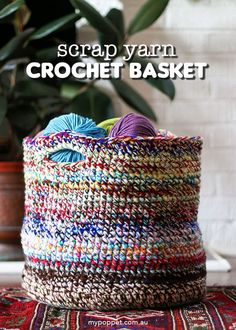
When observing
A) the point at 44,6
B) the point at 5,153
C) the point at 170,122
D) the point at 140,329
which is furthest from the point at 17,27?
the point at 140,329

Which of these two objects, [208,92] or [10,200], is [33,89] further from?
[208,92]

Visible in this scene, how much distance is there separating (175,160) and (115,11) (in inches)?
41.5

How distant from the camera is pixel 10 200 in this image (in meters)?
1.63

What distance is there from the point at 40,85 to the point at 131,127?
0.92 meters

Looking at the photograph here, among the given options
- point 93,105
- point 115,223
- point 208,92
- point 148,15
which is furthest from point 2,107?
point 115,223

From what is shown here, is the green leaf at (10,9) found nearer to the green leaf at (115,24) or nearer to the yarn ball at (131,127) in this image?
the green leaf at (115,24)

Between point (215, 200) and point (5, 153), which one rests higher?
point (5, 153)

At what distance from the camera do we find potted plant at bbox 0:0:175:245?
5.35 ft

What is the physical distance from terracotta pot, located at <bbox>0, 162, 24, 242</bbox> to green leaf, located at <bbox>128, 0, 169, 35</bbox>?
0.52 m

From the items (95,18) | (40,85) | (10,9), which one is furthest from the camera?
(40,85)

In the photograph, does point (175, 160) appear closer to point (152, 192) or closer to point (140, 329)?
point (152, 192)

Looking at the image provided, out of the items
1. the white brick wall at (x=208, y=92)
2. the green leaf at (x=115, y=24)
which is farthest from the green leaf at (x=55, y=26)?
the white brick wall at (x=208, y=92)

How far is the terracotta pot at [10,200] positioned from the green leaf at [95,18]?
→ 0.41m

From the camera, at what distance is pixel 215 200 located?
205cm
